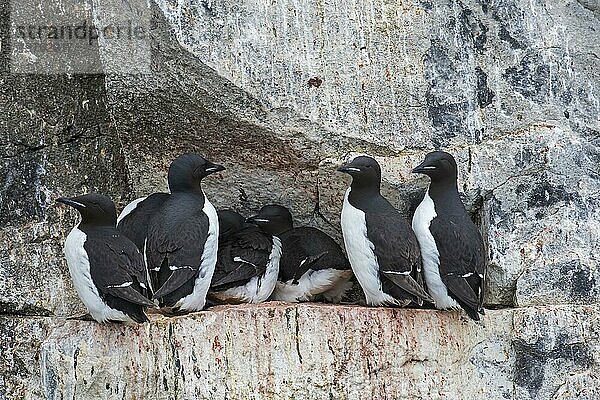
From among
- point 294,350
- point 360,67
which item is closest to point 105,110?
point 360,67

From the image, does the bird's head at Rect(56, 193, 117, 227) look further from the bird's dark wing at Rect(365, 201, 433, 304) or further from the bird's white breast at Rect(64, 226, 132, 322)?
the bird's dark wing at Rect(365, 201, 433, 304)

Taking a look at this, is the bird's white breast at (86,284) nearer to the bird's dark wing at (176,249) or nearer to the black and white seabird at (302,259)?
the bird's dark wing at (176,249)

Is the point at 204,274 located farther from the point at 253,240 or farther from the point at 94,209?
the point at 94,209

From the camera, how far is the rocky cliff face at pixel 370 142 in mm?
5965

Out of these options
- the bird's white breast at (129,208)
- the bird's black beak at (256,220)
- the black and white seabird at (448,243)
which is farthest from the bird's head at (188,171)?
the black and white seabird at (448,243)

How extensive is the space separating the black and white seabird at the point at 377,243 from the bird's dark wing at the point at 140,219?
3.63ft

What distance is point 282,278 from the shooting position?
6656mm

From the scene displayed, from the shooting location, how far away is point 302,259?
648 cm

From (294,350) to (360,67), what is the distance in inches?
66.7

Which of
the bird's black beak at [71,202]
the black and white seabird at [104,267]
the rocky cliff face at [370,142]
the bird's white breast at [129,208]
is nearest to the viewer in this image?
the black and white seabird at [104,267]

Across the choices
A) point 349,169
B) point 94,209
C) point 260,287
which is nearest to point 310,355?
point 260,287

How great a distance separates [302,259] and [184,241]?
2.95 feet

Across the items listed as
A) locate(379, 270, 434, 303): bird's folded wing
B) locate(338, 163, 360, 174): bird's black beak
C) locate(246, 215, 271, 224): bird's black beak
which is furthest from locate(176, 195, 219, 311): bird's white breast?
locate(379, 270, 434, 303): bird's folded wing

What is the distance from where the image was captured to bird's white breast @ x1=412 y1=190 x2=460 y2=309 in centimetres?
598
